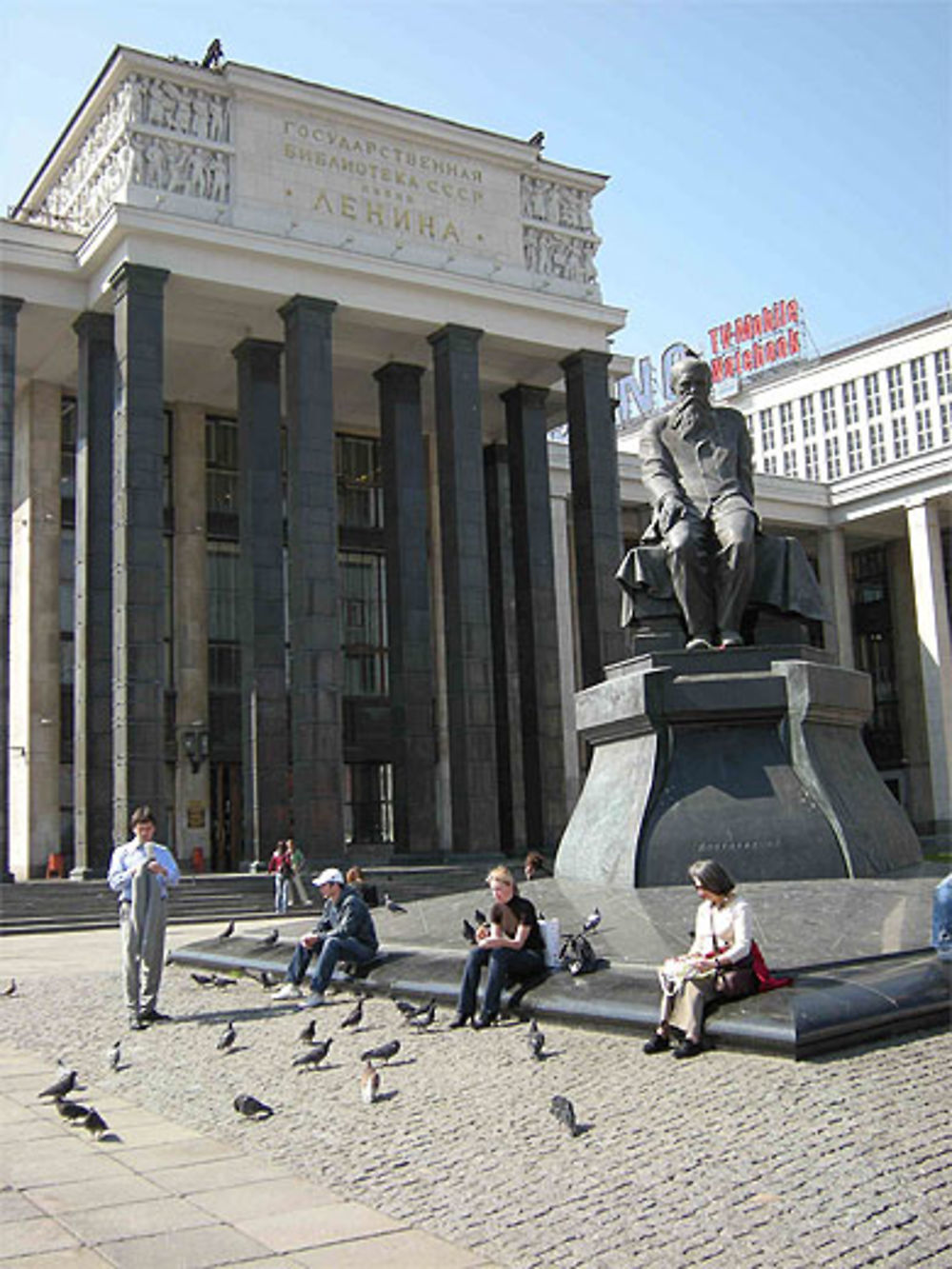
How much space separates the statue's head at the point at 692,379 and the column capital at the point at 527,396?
1134 inches

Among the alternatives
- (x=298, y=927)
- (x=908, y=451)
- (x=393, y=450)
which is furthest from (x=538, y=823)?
(x=908, y=451)

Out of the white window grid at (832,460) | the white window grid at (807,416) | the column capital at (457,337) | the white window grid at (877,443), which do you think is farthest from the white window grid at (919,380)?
the column capital at (457,337)

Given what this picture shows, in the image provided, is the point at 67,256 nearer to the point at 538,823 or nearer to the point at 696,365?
the point at 538,823

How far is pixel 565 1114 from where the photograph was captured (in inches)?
249

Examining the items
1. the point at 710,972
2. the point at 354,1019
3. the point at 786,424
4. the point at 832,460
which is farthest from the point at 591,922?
the point at 786,424

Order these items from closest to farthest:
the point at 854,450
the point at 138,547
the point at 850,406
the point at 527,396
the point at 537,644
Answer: the point at 138,547, the point at 537,644, the point at 527,396, the point at 854,450, the point at 850,406

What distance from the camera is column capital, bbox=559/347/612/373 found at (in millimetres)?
40531

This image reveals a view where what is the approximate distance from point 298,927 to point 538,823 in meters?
26.2

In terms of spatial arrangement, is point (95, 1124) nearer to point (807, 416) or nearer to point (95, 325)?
point (95, 325)

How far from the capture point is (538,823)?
41.2 meters

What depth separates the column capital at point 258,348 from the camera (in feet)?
122

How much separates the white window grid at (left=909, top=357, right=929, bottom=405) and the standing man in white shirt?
55876mm

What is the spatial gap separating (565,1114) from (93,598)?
29.8 m

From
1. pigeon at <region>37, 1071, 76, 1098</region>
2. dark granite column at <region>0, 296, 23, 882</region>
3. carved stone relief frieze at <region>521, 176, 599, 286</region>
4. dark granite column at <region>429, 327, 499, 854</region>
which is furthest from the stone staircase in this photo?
carved stone relief frieze at <region>521, 176, 599, 286</region>
